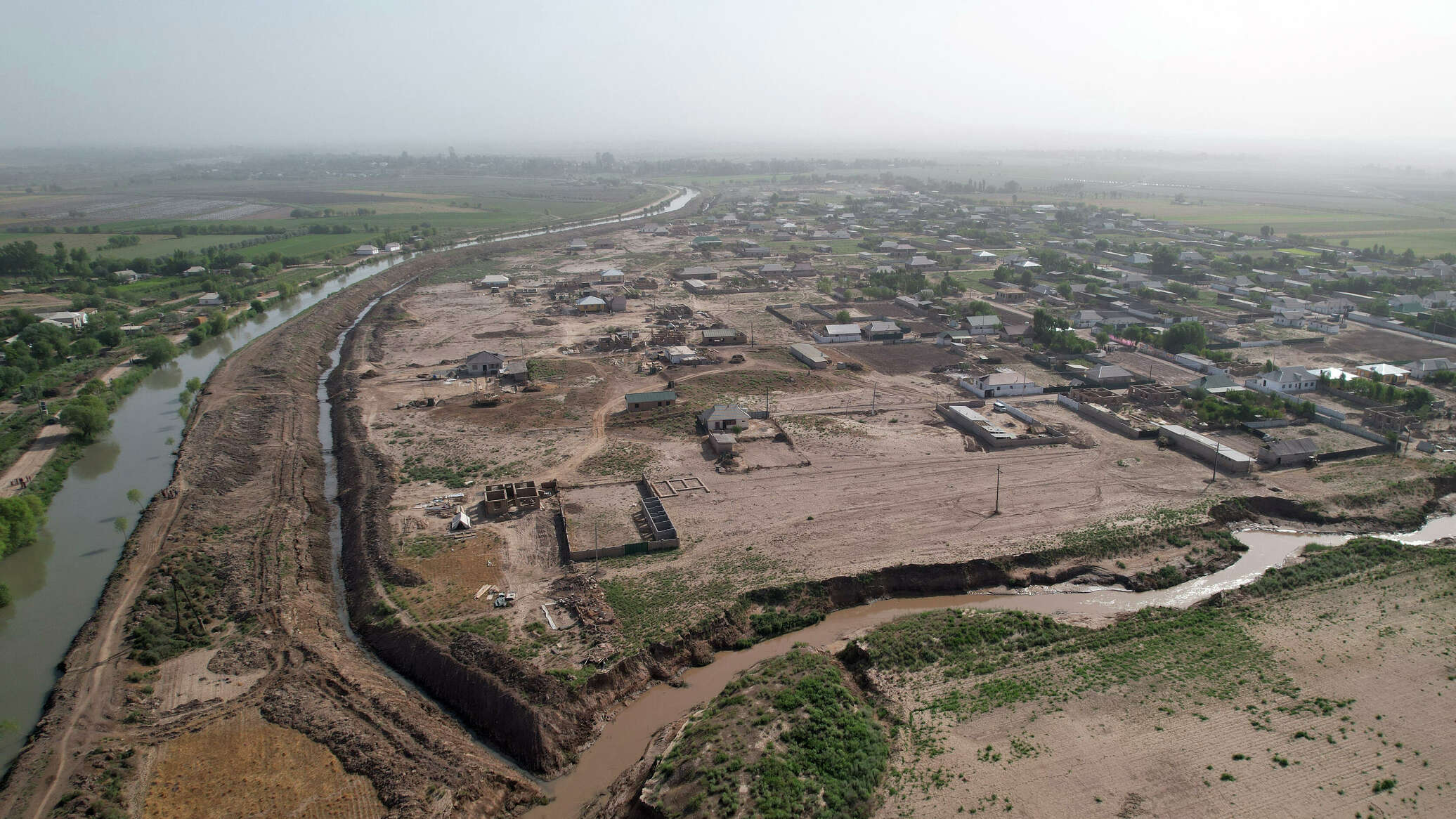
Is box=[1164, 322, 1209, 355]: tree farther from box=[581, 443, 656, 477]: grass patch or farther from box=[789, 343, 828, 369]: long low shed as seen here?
box=[581, 443, 656, 477]: grass patch

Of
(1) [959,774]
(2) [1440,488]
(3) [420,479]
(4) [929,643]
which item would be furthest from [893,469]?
(2) [1440,488]

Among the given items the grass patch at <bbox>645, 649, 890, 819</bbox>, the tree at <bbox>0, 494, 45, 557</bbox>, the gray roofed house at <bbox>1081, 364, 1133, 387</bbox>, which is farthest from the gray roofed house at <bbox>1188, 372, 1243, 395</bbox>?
the tree at <bbox>0, 494, 45, 557</bbox>

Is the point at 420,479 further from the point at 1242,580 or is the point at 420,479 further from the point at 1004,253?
the point at 1004,253

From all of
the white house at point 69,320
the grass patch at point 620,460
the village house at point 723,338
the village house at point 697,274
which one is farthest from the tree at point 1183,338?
the white house at point 69,320

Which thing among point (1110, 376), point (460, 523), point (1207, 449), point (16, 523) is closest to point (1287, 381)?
point (1110, 376)

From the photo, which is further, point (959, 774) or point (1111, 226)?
point (1111, 226)
